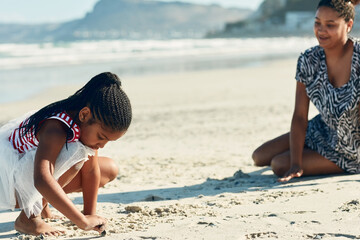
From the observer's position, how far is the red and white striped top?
246 cm

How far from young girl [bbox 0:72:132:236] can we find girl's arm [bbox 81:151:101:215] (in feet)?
0.18

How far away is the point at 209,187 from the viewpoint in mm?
Result: 3625

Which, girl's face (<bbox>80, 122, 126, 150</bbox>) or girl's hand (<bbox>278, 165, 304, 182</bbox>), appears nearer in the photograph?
girl's face (<bbox>80, 122, 126, 150</bbox>)

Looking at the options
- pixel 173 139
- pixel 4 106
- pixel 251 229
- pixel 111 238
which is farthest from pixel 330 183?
pixel 4 106

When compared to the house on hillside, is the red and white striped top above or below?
below

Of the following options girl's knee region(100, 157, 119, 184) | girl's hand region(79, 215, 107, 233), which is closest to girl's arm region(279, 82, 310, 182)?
girl's knee region(100, 157, 119, 184)

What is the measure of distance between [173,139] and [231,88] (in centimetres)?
450

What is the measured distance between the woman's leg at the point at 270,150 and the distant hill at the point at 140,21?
77731 millimetres

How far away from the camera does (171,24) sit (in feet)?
374

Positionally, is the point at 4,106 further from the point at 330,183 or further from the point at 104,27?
the point at 104,27

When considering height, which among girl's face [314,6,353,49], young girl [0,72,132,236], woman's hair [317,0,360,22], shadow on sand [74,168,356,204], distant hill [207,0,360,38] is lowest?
shadow on sand [74,168,356,204]

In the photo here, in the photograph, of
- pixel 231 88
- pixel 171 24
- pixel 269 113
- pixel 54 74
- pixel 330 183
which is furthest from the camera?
pixel 171 24

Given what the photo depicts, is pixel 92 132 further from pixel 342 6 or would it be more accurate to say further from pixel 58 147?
pixel 342 6

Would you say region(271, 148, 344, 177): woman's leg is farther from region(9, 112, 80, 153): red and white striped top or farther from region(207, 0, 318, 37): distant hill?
region(207, 0, 318, 37): distant hill
